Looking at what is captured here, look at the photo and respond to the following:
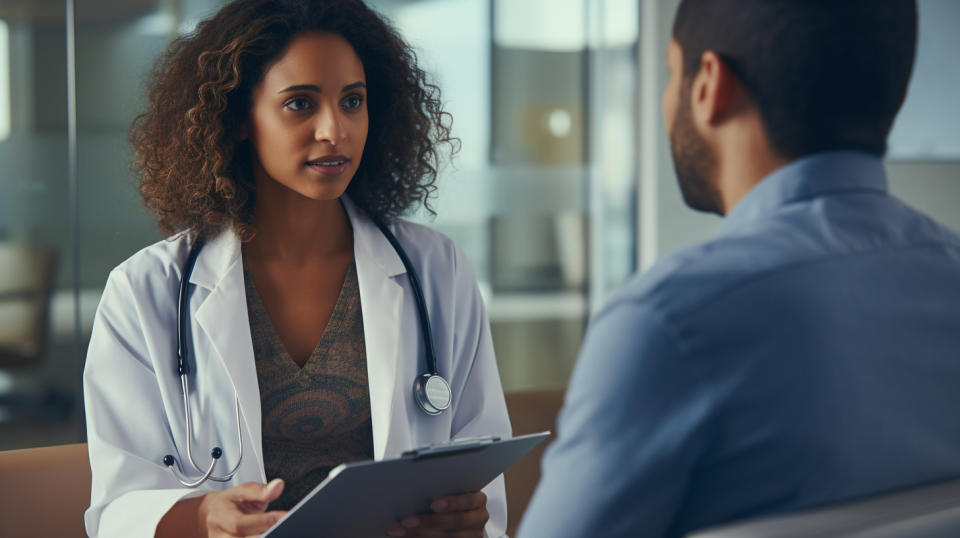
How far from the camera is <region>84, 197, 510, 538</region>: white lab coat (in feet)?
4.12

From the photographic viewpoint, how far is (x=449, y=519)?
1.14 meters

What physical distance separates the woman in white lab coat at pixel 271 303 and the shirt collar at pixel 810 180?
0.61 meters

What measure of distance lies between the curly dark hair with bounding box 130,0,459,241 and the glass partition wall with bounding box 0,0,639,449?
1.04m

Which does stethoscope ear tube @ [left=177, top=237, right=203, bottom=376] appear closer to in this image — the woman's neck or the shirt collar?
the woman's neck

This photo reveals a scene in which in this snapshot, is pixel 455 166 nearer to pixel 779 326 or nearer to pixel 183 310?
pixel 183 310

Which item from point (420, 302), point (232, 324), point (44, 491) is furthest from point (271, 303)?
point (44, 491)

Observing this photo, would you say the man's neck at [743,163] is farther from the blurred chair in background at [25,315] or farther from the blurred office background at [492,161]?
the blurred chair in background at [25,315]

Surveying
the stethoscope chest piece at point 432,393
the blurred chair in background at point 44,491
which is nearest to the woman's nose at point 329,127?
the stethoscope chest piece at point 432,393

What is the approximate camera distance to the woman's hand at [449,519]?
1.12 meters

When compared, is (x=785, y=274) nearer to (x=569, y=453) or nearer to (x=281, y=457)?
(x=569, y=453)

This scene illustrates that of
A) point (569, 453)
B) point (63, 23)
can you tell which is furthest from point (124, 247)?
point (569, 453)

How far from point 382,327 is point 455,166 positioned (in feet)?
6.30

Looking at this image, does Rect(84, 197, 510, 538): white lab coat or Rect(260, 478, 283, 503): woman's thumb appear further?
Rect(84, 197, 510, 538): white lab coat

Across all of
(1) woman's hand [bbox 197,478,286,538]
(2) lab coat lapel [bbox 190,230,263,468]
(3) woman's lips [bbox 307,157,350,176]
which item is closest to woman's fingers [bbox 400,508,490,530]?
(1) woman's hand [bbox 197,478,286,538]
